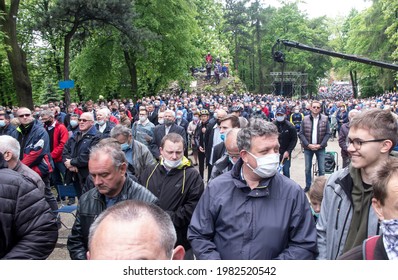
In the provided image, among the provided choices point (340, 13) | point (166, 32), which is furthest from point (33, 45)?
point (340, 13)

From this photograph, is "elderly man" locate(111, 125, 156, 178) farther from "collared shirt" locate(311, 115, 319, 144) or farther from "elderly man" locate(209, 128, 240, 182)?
"collared shirt" locate(311, 115, 319, 144)

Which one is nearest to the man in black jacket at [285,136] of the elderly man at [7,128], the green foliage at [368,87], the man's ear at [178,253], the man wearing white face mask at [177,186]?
the man wearing white face mask at [177,186]

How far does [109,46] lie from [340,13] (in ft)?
228

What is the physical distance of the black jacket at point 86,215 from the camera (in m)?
3.19

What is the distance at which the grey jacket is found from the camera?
109 inches

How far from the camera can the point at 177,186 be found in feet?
12.8

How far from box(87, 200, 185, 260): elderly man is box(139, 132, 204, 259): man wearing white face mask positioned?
6.53ft

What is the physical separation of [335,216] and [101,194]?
70.2 inches

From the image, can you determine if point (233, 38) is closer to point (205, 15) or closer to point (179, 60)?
point (205, 15)

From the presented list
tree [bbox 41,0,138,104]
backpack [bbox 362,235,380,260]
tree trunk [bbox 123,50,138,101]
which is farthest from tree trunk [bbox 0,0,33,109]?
backpack [bbox 362,235,380,260]

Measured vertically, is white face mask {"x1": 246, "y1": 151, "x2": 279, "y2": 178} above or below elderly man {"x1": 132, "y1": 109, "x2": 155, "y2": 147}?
below

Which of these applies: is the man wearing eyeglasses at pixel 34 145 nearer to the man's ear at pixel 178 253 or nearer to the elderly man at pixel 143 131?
the elderly man at pixel 143 131

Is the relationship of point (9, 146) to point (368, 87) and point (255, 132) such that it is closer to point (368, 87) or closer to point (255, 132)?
point (255, 132)

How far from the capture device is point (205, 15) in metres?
37.2
